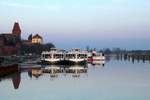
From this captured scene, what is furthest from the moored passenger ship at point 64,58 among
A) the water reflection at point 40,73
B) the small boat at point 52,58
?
the water reflection at point 40,73

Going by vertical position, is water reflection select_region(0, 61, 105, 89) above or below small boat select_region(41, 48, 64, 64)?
below

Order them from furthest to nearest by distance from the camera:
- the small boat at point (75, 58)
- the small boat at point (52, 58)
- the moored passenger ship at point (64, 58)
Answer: the small boat at point (52, 58), the moored passenger ship at point (64, 58), the small boat at point (75, 58)

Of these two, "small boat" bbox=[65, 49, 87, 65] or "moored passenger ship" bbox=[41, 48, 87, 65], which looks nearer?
"small boat" bbox=[65, 49, 87, 65]

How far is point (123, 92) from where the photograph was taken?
3572 cm

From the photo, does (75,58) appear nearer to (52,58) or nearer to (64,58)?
(64,58)

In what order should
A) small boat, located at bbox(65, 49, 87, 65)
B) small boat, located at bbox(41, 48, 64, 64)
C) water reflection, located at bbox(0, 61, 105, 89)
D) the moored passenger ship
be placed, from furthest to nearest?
1. small boat, located at bbox(41, 48, 64, 64)
2. the moored passenger ship
3. small boat, located at bbox(65, 49, 87, 65)
4. water reflection, located at bbox(0, 61, 105, 89)

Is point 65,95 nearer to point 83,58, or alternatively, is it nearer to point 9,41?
point 83,58

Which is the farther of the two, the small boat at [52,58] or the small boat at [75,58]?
the small boat at [52,58]

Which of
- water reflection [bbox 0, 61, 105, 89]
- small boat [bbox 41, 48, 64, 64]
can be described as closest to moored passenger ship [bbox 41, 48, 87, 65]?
small boat [bbox 41, 48, 64, 64]

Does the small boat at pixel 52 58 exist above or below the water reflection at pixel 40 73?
above

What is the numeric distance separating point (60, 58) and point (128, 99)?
7049 centimetres

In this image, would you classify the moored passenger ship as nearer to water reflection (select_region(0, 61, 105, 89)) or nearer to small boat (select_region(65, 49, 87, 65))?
small boat (select_region(65, 49, 87, 65))

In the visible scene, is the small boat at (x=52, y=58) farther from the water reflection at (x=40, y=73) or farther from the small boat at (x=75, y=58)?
the water reflection at (x=40, y=73)

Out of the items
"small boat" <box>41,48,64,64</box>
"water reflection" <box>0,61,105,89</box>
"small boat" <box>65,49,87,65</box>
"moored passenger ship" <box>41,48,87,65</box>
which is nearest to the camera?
"water reflection" <box>0,61,105,89</box>
